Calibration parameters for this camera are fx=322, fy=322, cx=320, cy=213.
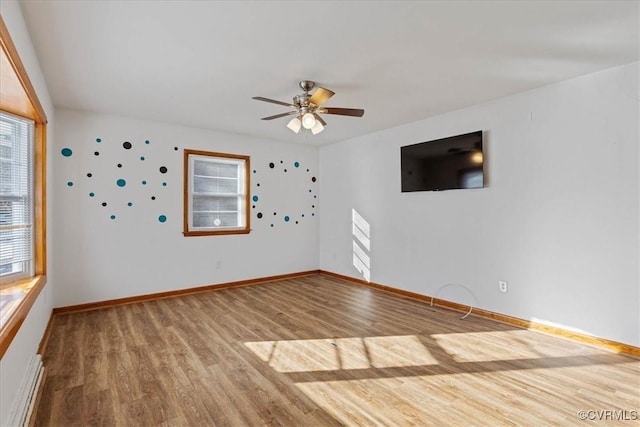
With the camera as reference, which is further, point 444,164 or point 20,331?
point 444,164

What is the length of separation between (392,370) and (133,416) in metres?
1.80

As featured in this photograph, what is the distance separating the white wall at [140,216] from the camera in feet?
13.1

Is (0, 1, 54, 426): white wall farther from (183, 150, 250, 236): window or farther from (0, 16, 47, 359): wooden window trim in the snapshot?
(183, 150, 250, 236): window

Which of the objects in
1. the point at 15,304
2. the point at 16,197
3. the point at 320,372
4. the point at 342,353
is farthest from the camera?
the point at 342,353

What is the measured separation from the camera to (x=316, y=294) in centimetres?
482

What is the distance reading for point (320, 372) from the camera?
2.50m

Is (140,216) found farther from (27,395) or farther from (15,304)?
(27,395)

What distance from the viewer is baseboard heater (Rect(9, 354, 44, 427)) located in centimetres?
183

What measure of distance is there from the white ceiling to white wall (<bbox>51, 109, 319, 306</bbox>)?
0.62 metres

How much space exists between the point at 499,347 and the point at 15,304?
3.79 m

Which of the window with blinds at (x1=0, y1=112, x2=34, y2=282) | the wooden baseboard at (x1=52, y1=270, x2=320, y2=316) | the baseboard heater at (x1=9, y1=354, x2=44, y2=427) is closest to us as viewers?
the baseboard heater at (x1=9, y1=354, x2=44, y2=427)

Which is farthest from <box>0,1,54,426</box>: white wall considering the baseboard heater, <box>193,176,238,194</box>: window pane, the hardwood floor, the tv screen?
the tv screen

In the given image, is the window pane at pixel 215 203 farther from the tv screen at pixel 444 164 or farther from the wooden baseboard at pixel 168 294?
the tv screen at pixel 444 164
